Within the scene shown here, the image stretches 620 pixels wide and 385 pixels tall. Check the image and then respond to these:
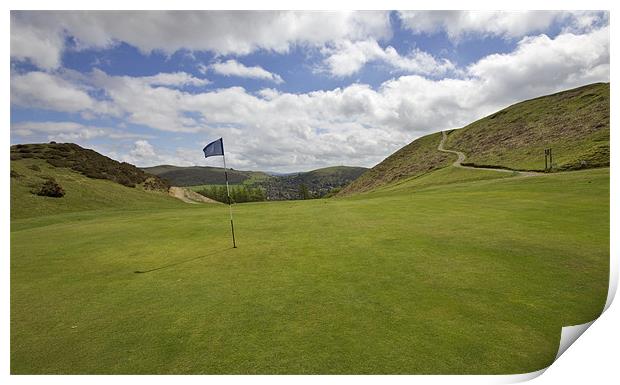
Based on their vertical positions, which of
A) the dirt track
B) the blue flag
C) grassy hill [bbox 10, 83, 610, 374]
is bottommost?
grassy hill [bbox 10, 83, 610, 374]

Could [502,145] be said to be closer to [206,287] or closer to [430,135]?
[430,135]

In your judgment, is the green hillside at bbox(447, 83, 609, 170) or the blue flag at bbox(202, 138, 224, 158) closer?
the blue flag at bbox(202, 138, 224, 158)

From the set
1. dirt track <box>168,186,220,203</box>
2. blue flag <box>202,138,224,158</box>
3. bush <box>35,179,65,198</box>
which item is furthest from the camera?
dirt track <box>168,186,220,203</box>

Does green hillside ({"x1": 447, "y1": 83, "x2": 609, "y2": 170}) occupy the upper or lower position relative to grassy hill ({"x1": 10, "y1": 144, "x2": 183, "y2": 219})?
upper

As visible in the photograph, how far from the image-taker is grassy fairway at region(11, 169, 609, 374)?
626cm

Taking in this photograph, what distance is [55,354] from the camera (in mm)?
6727

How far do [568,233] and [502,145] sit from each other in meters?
87.3

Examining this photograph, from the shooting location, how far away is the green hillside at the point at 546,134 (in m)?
59.7

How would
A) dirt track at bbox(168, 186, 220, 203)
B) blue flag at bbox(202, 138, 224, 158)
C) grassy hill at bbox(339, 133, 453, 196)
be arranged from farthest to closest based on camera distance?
grassy hill at bbox(339, 133, 453, 196) < dirt track at bbox(168, 186, 220, 203) < blue flag at bbox(202, 138, 224, 158)

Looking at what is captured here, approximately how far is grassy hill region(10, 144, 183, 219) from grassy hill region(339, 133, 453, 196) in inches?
2513

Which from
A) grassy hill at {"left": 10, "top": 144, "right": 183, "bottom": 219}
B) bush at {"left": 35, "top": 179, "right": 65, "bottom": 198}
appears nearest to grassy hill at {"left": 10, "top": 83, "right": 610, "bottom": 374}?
grassy hill at {"left": 10, "top": 144, "right": 183, "bottom": 219}

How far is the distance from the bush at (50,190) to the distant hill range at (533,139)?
75.4 metres

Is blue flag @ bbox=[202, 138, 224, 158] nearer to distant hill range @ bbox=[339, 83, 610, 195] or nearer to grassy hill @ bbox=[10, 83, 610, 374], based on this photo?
grassy hill @ bbox=[10, 83, 610, 374]

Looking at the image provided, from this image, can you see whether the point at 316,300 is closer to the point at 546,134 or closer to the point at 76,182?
the point at 76,182
